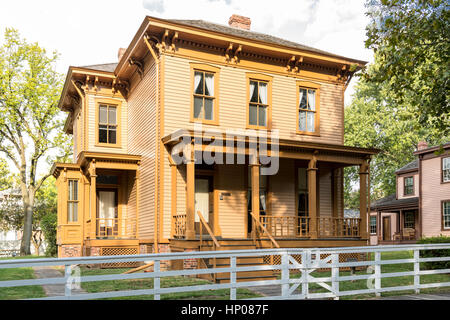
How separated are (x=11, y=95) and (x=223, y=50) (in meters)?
20.4

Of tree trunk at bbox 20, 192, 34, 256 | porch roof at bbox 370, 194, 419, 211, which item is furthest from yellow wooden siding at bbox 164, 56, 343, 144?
tree trunk at bbox 20, 192, 34, 256

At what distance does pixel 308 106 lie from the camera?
19500mm

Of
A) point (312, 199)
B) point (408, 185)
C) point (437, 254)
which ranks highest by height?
point (408, 185)

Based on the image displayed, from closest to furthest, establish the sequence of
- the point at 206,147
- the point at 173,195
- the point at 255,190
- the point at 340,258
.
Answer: the point at 206,147
the point at 255,190
the point at 173,195
the point at 340,258

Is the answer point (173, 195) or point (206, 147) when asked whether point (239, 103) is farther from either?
point (173, 195)

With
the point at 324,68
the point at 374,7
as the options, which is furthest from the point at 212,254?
the point at 374,7

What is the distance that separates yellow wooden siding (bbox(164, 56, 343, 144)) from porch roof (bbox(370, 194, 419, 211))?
61.8 ft

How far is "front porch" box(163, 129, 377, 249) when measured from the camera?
605 inches

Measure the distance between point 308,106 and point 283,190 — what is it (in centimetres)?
360

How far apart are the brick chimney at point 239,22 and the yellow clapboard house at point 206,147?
1.59 meters

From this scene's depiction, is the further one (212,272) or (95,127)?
(95,127)

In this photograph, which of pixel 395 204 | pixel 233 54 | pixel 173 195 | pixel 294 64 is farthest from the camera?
pixel 395 204


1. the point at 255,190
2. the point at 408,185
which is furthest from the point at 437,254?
the point at 408,185

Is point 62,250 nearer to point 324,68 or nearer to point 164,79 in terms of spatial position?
point 164,79
